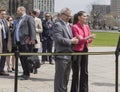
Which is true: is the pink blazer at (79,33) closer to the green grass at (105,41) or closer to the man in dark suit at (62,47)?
the man in dark suit at (62,47)

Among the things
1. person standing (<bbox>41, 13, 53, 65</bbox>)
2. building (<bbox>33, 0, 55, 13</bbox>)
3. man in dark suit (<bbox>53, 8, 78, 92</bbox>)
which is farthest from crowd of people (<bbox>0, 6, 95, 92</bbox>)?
building (<bbox>33, 0, 55, 13</bbox>)

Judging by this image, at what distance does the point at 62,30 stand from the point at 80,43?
763mm

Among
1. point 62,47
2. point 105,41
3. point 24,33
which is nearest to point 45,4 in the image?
point 105,41

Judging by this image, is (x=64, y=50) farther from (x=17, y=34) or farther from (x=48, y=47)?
(x=48, y=47)

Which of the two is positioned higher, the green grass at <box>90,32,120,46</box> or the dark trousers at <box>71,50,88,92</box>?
the dark trousers at <box>71,50,88,92</box>

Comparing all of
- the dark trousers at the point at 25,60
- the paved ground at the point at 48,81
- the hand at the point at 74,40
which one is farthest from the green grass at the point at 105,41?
the hand at the point at 74,40

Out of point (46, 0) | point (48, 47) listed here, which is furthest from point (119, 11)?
point (48, 47)

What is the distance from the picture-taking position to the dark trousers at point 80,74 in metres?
9.98

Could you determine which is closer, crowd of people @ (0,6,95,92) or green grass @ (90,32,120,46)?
crowd of people @ (0,6,95,92)

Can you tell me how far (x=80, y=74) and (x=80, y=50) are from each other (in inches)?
23.4

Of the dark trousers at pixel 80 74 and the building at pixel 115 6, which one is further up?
the dark trousers at pixel 80 74

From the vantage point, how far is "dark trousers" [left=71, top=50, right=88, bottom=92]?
9.98 meters

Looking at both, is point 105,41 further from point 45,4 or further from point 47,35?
point 45,4

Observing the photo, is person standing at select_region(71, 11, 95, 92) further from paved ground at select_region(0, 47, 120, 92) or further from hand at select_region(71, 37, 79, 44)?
paved ground at select_region(0, 47, 120, 92)
